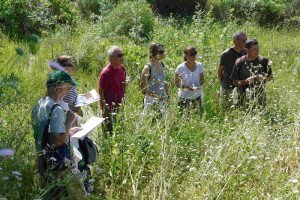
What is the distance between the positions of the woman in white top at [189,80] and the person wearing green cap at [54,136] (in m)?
2.53

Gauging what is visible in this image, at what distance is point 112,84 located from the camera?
5.37 metres

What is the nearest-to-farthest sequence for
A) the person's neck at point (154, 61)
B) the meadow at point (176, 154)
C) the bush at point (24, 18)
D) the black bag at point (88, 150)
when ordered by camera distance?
the meadow at point (176, 154) → the black bag at point (88, 150) → the person's neck at point (154, 61) → the bush at point (24, 18)

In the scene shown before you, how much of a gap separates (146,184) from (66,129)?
37.0 inches

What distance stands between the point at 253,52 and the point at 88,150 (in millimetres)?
2835

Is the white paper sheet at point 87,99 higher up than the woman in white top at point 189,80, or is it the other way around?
the white paper sheet at point 87,99

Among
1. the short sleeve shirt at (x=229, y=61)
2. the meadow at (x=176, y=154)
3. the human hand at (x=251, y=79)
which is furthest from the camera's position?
the short sleeve shirt at (x=229, y=61)

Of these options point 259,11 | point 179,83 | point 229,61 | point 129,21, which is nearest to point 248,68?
point 229,61

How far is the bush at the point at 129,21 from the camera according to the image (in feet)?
37.3

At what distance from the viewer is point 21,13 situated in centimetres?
1073

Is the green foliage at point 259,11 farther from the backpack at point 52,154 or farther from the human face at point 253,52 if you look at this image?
the backpack at point 52,154

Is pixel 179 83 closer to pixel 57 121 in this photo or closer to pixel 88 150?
pixel 88 150

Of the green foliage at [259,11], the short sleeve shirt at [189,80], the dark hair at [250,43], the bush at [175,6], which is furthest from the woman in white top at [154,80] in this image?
the bush at [175,6]

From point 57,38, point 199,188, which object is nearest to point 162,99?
point 199,188

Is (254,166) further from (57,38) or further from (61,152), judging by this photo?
(57,38)
